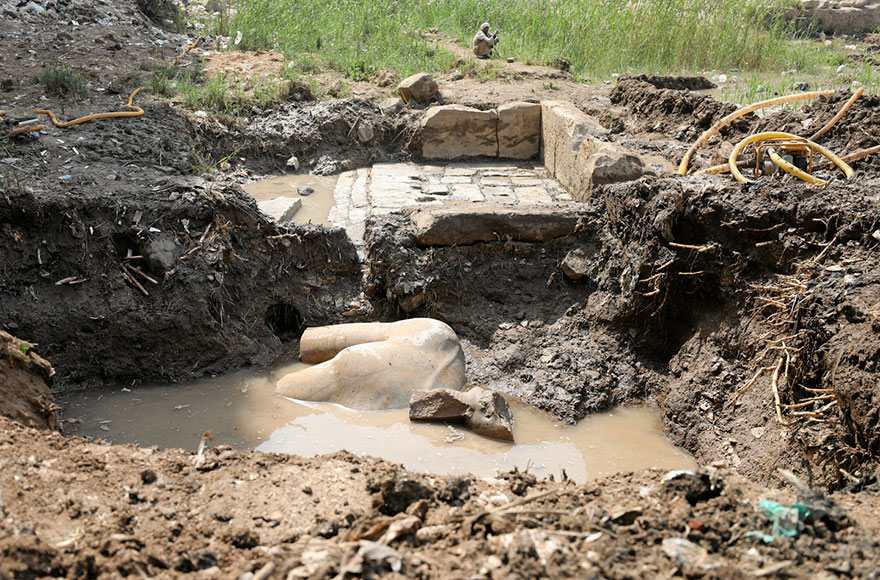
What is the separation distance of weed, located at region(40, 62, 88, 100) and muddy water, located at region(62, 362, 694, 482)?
4309 mm

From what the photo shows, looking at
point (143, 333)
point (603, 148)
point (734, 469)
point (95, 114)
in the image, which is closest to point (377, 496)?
point (734, 469)

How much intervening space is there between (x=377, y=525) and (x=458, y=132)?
20.5 feet

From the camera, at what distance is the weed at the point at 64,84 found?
741 centimetres

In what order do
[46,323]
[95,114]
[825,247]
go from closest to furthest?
[825,247]
[46,323]
[95,114]

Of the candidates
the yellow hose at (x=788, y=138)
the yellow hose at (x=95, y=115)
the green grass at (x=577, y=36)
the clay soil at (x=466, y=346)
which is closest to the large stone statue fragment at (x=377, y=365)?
the clay soil at (x=466, y=346)

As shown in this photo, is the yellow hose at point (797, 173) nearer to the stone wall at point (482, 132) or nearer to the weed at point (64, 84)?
the stone wall at point (482, 132)

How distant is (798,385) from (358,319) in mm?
3012

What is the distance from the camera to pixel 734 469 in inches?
154

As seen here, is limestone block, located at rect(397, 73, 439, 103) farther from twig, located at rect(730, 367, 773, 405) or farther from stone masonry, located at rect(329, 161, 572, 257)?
twig, located at rect(730, 367, 773, 405)

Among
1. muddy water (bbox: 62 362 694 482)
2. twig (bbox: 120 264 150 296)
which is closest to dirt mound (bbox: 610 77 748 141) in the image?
muddy water (bbox: 62 362 694 482)

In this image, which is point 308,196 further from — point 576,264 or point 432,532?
point 432,532

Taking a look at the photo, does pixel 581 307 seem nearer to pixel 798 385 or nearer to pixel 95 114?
pixel 798 385

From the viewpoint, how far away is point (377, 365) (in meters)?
4.52

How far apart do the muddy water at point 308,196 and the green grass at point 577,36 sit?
2903 mm
